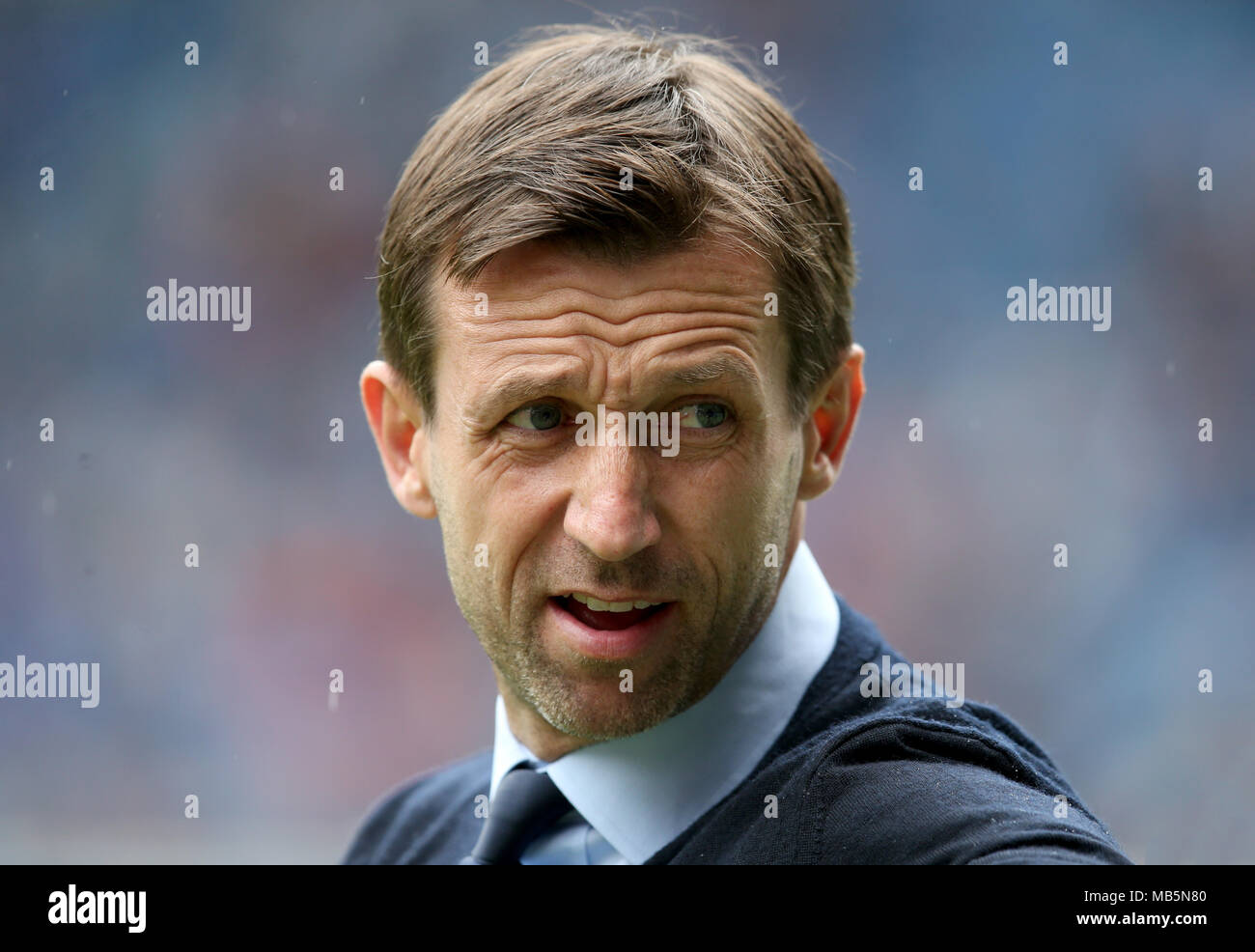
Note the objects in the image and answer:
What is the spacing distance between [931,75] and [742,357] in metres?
4.80

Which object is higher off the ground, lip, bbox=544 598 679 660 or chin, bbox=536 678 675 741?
lip, bbox=544 598 679 660

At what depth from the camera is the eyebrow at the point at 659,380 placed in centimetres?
136

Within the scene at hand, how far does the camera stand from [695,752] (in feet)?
4.73

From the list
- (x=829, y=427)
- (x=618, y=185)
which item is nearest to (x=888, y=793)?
(x=829, y=427)

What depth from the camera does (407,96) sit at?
580 cm

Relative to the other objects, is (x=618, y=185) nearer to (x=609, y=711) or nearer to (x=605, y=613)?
(x=605, y=613)

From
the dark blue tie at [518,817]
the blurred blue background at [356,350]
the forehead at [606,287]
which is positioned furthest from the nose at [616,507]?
the blurred blue background at [356,350]

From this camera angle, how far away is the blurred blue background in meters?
5.43

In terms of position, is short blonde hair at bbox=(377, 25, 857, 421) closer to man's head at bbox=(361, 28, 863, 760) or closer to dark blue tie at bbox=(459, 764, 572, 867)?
man's head at bbox=(361, 28, 863, 760)

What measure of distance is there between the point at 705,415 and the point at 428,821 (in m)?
1.01

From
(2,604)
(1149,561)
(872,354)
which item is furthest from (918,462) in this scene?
(2,604)

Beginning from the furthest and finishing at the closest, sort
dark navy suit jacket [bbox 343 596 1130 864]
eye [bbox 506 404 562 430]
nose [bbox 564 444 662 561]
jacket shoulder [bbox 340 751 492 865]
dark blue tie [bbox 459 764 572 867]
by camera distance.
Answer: jacket shoulder [bbox 340 751 492 865] → dark blue tie [bbox 459 764 572 867] → eye [bbox 506 404 562 430] → nose [bbox 564 444 662 561] → dark navy suit jacket [bbox 343 596 1130 864]

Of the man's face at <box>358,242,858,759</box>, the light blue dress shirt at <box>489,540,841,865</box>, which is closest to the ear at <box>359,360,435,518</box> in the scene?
the man's face at <box>358,242,858,759</box>
